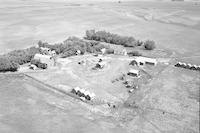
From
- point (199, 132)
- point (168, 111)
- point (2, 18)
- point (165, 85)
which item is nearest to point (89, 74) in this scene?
point (165, 85)

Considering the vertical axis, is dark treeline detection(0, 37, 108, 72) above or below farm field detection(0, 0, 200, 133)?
above

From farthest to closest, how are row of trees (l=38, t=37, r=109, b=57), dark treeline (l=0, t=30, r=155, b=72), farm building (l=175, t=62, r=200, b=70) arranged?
row of trees (l=38, t=37, r=109, b=57)
farm building (l=175, t=62, r=200, b=70)
dark treeline (l=0, t=30, r=155, b=72)

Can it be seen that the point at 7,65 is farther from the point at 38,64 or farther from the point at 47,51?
the point at 47,51

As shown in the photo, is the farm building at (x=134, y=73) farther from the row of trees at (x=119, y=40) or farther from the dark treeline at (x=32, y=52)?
the row of trees at (x=119, y=40)

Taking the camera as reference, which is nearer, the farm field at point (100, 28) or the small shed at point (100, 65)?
the small shed at point (100, 65)

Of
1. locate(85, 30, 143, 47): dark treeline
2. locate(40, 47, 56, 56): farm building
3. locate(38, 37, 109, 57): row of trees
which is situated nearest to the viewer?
locate(40, 47, 56, 56): farm building

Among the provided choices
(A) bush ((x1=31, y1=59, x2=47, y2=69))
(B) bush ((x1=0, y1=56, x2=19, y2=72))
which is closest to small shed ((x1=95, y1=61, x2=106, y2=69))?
(A) bush ((x1=31, y1=59, x2=47, y2=69))

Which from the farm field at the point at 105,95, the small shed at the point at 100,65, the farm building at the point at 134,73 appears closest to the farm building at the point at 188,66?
the farm field at the point at 105,95

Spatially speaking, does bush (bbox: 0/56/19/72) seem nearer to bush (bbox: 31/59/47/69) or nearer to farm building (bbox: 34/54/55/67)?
bush (bbox: 31/59/47/69)

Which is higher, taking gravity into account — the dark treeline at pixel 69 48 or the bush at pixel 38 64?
the dark treeline at pixel 69 48

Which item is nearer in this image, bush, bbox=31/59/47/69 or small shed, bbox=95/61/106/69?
bush, bbox=31/59/47/69

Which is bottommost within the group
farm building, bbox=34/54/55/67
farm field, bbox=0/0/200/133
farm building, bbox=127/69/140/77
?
farm field, bbox=0/0/200/133

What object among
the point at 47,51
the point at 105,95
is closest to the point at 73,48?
the point at 47,51
